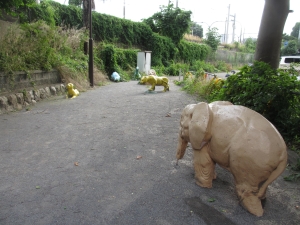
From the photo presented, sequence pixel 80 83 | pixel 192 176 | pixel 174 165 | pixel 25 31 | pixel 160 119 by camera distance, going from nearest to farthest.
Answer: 1. pixel 192 176
2. pixel 174 165
3. pixel 160 119
4. pixel 25 31
5. pixel 80 83

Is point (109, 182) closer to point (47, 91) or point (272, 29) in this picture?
point (272, 29)

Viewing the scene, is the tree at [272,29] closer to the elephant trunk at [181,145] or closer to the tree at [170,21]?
the elephant trunk at [181,145]

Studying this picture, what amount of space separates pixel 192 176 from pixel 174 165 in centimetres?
40

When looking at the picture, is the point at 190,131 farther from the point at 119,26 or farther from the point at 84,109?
the point at 119,26

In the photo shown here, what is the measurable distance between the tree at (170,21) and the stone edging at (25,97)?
16.2 m

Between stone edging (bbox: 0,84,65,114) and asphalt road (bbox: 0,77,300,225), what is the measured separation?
1034 millimetres

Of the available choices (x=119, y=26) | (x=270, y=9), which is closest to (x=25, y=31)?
(x=270, y=9)

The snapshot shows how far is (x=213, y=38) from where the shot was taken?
30.4 m

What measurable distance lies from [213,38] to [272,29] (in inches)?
1012

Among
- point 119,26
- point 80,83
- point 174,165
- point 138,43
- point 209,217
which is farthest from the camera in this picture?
point 138,43

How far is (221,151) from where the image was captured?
8.38ft

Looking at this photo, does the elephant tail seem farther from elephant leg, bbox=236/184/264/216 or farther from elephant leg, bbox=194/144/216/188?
elephant leg, bbox=194/144/216/188

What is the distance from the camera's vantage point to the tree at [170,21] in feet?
75.2

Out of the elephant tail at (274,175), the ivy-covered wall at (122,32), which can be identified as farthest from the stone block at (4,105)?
the ivy-covered wall at (122,32)
